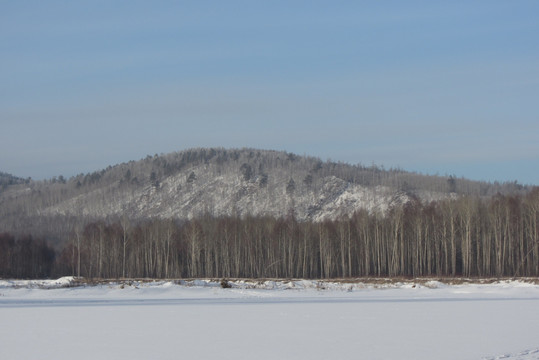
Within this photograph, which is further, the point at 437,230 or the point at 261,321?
the point at 437,230

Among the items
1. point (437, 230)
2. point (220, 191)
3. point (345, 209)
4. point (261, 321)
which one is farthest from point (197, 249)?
point (220, 191)

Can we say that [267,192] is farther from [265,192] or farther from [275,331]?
[275,331]

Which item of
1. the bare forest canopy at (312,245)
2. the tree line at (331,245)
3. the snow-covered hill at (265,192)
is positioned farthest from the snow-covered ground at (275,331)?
the snow-covered hill at (265,192)

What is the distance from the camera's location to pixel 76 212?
19025cm

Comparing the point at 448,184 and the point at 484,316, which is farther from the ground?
the point at 448,184

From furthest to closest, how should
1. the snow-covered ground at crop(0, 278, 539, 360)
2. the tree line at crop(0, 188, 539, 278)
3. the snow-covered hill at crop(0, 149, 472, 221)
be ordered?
the snow-covered hill at crop(0, 149, 472, 221), the tree line at crop(0, 188, 539, 278), the snow-covered ground at crop(0, 278, 539, 360)

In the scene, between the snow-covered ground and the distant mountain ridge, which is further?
the distant mountain ridge

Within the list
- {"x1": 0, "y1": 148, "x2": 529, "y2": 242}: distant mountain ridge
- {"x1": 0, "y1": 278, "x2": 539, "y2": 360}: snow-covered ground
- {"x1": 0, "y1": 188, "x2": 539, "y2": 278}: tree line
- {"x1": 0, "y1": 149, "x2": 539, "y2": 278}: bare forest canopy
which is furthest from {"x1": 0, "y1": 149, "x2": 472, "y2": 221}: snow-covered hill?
{"x1": 0, "y1": 278, "x2": 539, "y2": 360}: snow-covered ground

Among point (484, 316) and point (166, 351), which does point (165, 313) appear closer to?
point (166, 351)

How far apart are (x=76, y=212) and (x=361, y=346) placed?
597ft

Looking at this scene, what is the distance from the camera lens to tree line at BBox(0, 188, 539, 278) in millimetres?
67250

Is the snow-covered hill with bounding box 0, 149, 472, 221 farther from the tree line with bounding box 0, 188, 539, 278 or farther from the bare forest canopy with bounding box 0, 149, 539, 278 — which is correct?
the tree line with bounding box 0, 188, 539, 278

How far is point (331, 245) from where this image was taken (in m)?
77.7

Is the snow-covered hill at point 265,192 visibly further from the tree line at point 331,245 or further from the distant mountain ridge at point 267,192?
the tree line at point 331,245
